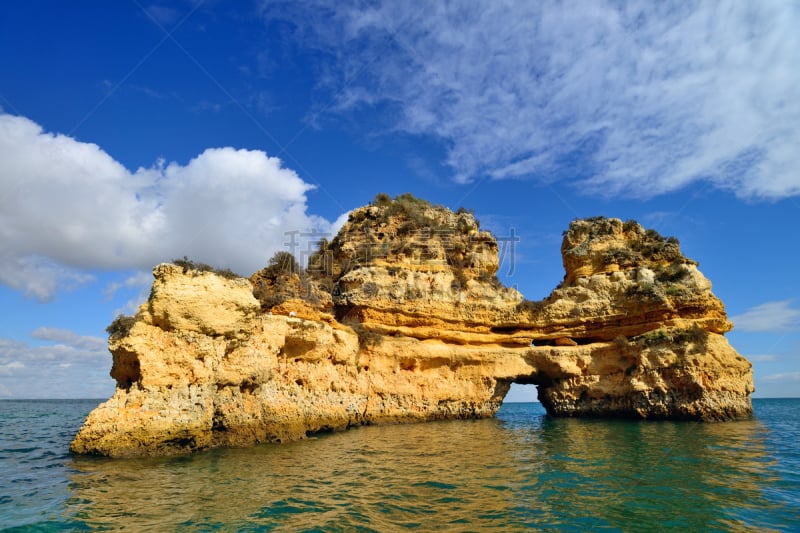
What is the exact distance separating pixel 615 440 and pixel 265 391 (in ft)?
38.3

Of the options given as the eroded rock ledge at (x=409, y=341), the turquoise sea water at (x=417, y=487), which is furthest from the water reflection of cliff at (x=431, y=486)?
the eroded rock ledge at (x=409, y=341)

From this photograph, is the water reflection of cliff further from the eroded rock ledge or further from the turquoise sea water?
the eroded rock ledge

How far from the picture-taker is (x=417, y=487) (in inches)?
327

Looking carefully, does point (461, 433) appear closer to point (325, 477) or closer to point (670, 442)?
point (670, 442)

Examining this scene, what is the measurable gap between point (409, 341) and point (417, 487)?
39.7 ft

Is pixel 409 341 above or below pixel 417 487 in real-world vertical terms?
above

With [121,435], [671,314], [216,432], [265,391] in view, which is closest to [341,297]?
[265,391]

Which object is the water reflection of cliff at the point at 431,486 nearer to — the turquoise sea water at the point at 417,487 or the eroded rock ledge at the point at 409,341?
the turquoise sea water at the point at 417,487

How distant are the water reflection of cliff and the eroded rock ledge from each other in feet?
5.89

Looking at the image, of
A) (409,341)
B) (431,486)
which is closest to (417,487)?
(431,486)

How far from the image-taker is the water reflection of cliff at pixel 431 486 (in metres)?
6.55

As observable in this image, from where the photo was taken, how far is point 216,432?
1231 centimetres

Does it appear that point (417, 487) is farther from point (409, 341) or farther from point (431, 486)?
point (409, 341)

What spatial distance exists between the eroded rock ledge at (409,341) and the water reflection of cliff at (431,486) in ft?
5.89
